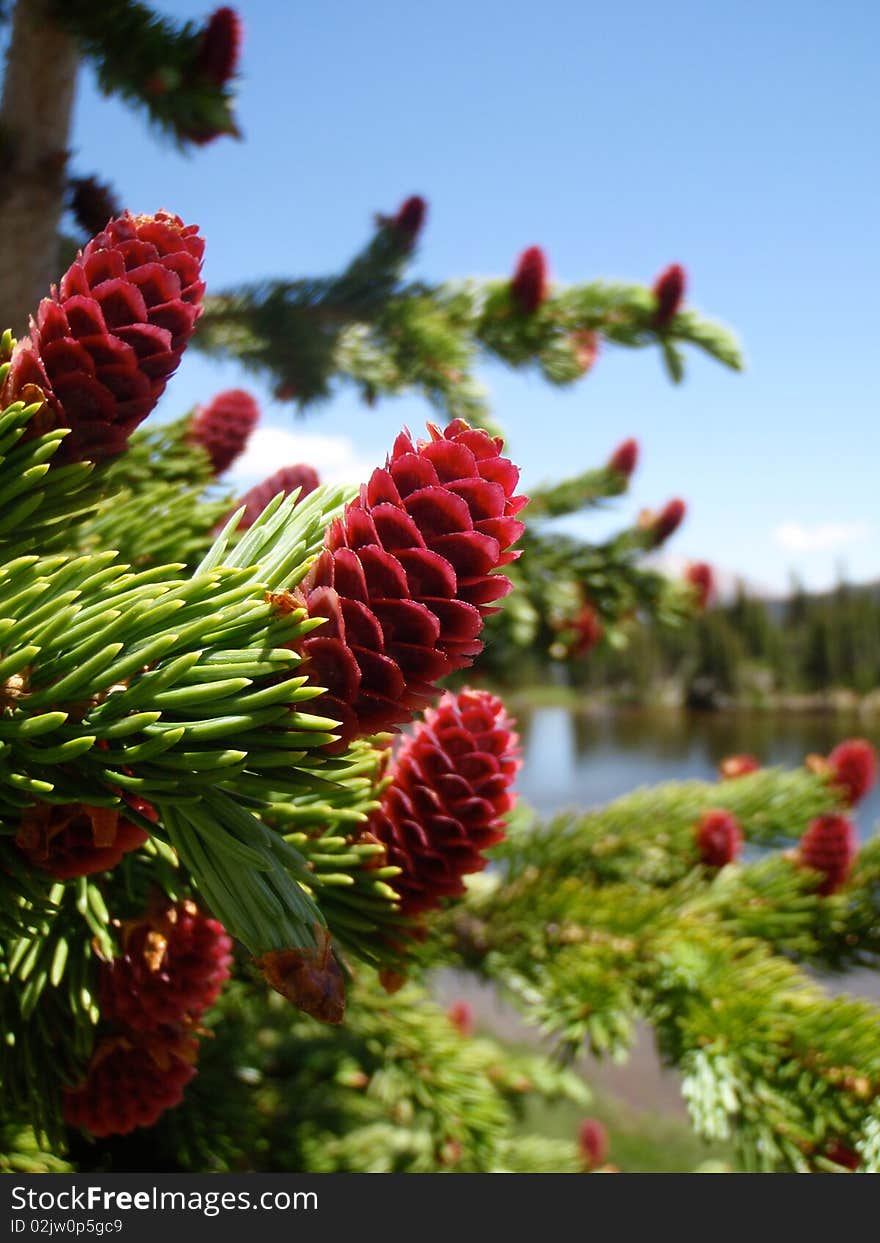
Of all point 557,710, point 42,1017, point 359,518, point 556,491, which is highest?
point 556,491

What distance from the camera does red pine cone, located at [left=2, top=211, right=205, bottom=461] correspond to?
489mm

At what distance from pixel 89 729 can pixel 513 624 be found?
1823mm

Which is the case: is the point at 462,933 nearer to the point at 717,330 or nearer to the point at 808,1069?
the point at 808,1069

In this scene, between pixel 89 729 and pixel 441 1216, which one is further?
pixel 441 1216

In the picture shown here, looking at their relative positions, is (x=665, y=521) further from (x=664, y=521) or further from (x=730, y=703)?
(x=730, y=703)

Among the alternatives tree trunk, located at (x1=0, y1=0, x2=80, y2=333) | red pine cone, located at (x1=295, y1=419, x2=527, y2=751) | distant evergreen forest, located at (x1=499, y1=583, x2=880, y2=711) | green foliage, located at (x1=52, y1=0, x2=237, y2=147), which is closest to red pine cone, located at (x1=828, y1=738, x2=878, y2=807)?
red pine cone, located at (x1=295, y1=419, x2=527, y2=751)

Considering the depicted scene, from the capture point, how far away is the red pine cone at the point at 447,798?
2.03 ft

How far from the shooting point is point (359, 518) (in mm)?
427

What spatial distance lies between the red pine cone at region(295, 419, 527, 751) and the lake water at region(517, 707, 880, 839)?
1650cm

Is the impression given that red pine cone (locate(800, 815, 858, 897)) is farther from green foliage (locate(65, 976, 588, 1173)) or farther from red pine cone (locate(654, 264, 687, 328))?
red pine cone (locate(654, 264, 687, 328))

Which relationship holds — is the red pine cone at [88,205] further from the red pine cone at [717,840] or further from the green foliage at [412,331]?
the red pine cone at [717,840]

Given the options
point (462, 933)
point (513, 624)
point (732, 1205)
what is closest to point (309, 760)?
point (732, 1205)

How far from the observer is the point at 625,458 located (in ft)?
8.92

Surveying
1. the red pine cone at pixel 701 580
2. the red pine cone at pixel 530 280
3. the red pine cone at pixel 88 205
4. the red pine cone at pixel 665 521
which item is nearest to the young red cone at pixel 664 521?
the red pine cone at pixel 665 521
